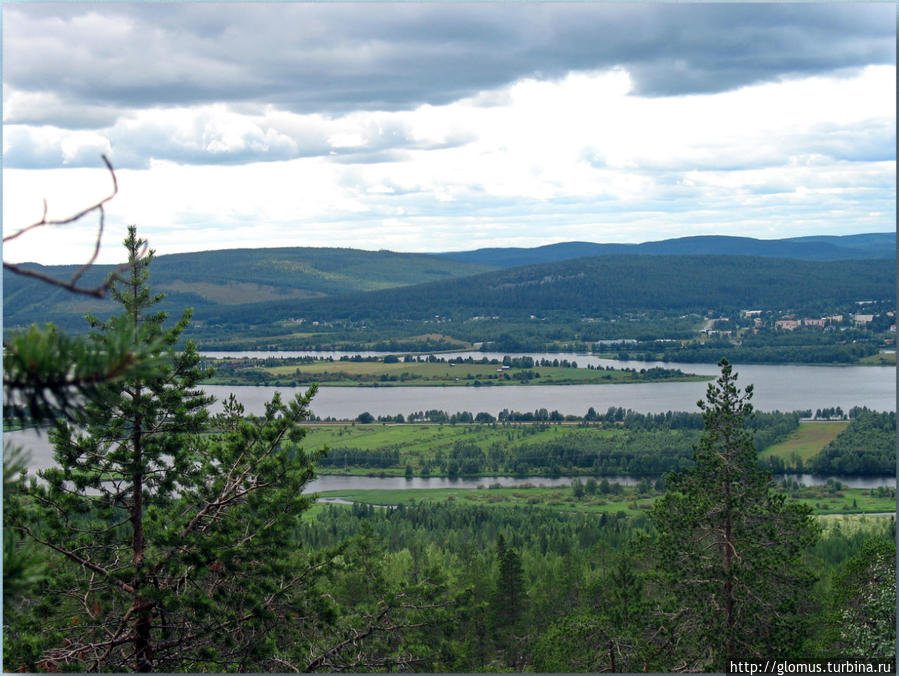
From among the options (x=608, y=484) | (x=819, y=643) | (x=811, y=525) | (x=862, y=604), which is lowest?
(x=608, y=484)

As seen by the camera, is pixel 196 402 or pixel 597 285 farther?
pixel 597 285

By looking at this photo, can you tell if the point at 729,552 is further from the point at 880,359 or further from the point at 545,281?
the point at 545,281

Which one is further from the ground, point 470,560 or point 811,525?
point 811,525

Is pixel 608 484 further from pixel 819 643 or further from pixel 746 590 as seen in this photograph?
pixel 746 590

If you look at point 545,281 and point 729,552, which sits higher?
point 545,281

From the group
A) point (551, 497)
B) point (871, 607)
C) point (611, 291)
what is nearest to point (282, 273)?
point (611, 291)

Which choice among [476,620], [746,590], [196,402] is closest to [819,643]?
[746,590]

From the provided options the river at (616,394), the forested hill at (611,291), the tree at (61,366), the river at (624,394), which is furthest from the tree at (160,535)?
the forested hill at (611,291)
